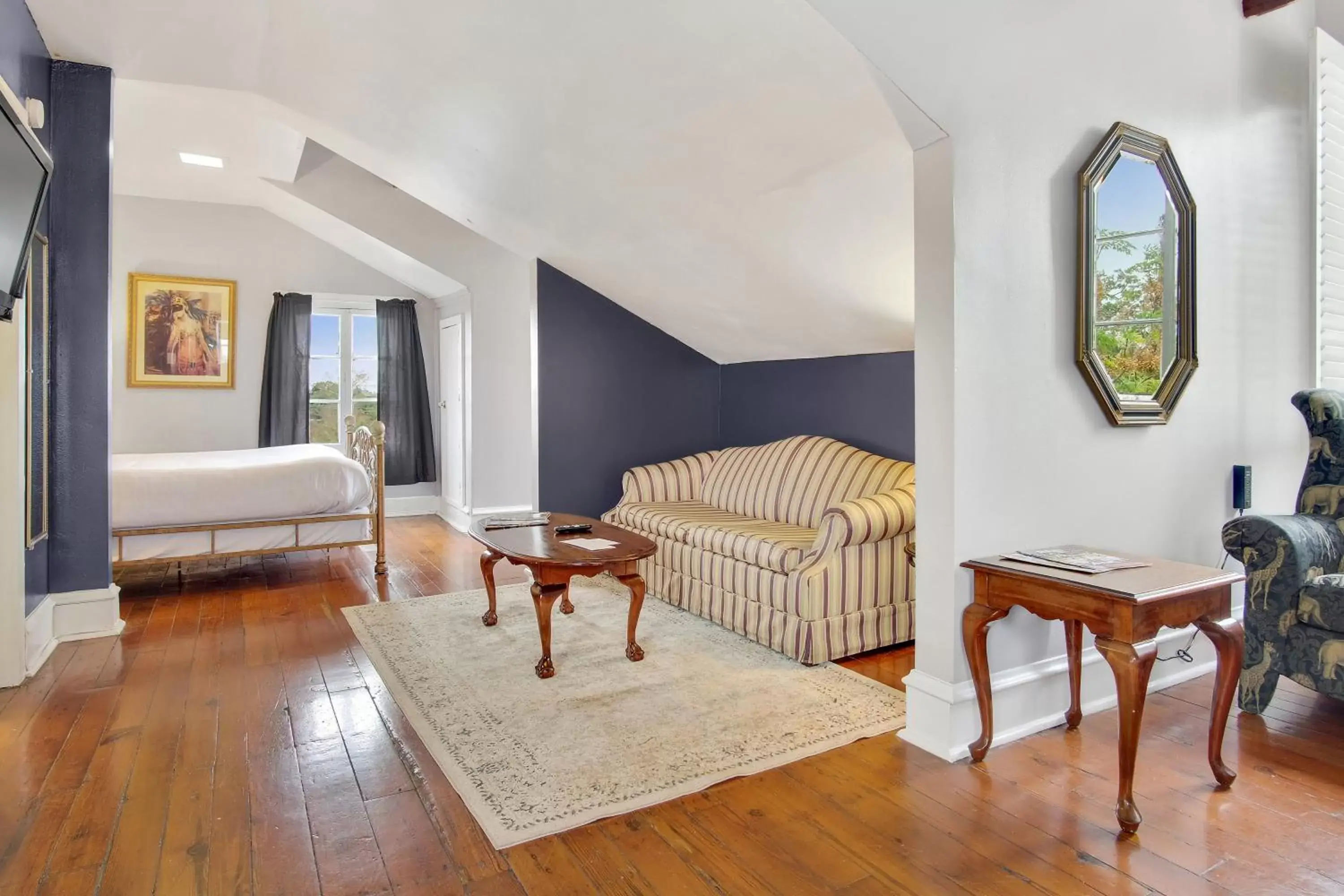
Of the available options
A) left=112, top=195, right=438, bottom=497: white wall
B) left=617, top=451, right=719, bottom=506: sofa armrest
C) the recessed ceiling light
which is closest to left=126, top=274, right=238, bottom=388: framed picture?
left=112, top=195, right=438, bottom=497: white wall

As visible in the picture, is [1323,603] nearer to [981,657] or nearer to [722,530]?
[981,657]

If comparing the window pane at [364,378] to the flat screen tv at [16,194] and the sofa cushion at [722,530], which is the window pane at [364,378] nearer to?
the sofa cushion at [722,530]

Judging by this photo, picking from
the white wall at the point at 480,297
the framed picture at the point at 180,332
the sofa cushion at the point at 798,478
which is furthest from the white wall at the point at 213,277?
the sofa cushion at the point at 798,478

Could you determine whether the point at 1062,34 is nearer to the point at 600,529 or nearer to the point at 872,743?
the point at 872,743

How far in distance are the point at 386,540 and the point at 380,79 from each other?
3.69 m

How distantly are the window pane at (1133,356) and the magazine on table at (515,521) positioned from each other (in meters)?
2.50

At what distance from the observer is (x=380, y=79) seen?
3.34 metres

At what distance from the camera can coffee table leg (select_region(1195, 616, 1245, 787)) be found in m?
2.11

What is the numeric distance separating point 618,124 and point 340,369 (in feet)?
16.1

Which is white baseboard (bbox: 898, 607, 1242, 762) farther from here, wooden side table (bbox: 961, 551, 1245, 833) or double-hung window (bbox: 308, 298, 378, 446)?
double-hung window (bbox: 308, 298, 378, 446)

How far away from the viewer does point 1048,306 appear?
2479 millimetres

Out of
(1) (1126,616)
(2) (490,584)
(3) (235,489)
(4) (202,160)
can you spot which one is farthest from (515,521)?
(4) (202,160)

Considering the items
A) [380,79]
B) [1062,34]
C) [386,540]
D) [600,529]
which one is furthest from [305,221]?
[1062,34]

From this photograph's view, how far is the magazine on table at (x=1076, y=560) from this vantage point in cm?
216
